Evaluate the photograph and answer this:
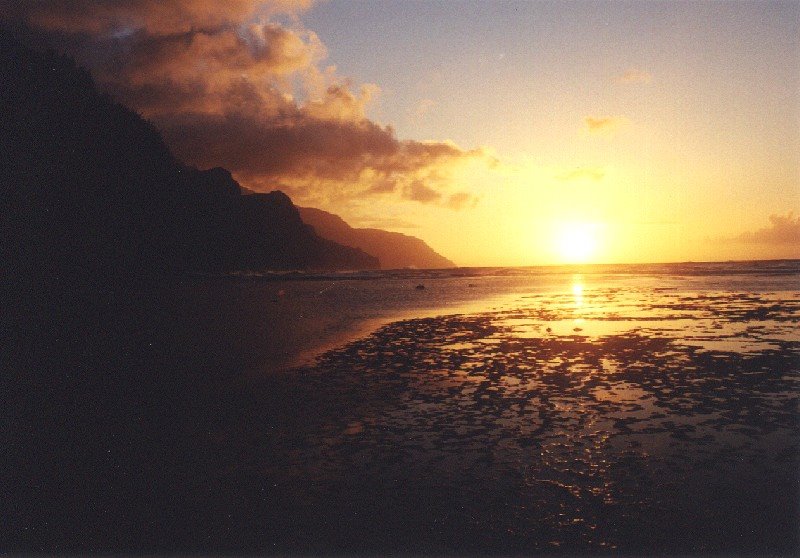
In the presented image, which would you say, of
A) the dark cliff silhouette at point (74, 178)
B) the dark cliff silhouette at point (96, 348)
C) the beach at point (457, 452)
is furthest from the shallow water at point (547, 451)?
the dark cliff silhouette at point (74, 178)

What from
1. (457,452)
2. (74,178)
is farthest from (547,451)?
(74,178)

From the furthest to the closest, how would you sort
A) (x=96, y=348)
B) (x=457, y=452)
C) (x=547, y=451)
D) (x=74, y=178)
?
(x=74, y=178), (x=96, y=348), (x=457, y=452), (x=547, y=451)

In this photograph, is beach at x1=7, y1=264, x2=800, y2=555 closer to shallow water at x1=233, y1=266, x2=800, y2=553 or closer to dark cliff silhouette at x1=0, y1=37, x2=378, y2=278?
shallow water at x1=233, y1=266, x2=800, y2=553

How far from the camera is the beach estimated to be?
682cm

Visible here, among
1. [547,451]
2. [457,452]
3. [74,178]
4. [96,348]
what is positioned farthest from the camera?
[74,178]

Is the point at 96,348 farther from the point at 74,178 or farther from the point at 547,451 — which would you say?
the point at 74,178

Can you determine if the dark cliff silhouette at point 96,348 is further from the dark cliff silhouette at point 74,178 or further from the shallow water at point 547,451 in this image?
the shallow water at point 547,451

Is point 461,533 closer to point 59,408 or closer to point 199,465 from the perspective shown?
point 199,465

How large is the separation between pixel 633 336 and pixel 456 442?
52.5 ft

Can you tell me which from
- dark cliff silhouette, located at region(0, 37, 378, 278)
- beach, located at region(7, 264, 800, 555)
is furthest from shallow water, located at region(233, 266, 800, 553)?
dark cliff silhouette, located at region(0, 37, 378, 278)

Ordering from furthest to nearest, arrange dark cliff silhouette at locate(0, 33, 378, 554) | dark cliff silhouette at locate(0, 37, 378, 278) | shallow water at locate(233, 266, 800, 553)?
Result: 1. dark cliff silhouette at locate(0, 37, 378, 278)
2. dark cliff silhouette at locate(0, 33, 378, 554)
3. shallow water at locate(233, 266, 800, 553)

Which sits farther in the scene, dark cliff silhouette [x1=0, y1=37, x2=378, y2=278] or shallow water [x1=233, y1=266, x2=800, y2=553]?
dark cliff silhouette [x1=0, y1=37, x2=378, y2=278]

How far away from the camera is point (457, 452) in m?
9.47

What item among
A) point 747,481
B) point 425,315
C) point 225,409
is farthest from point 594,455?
point 425,315
